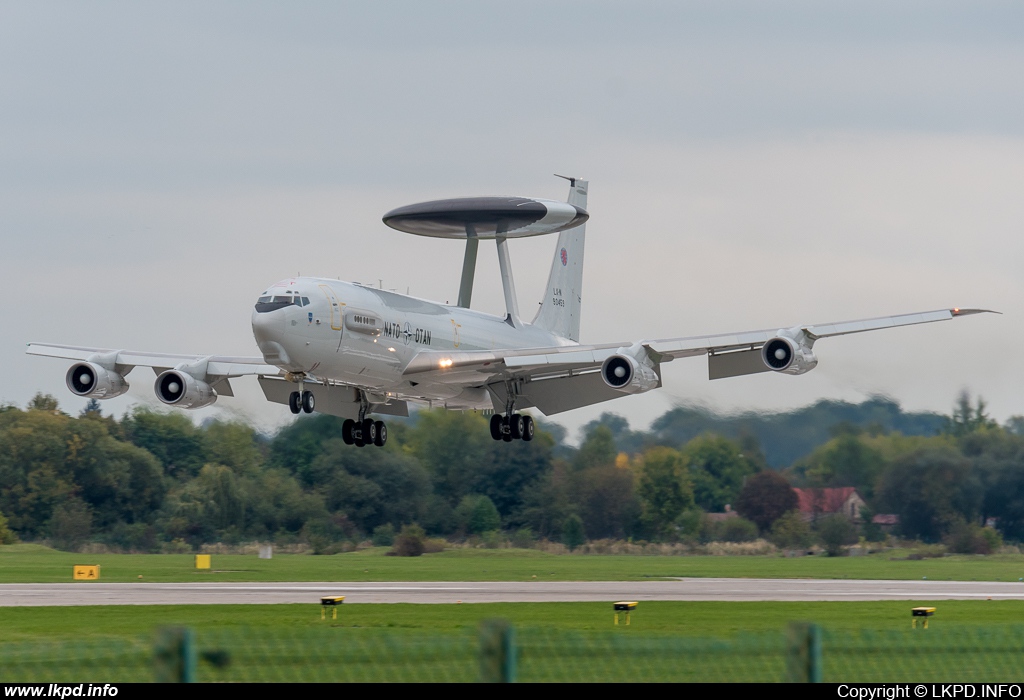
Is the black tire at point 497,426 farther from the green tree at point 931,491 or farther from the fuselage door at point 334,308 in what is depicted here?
the green tree at point 931,491

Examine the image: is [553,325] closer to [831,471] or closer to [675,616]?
[831,471]

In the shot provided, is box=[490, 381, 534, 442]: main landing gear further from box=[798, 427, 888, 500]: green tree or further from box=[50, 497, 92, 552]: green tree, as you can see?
box=[50, 497, 92, 552]: green tree

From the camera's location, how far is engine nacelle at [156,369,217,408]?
46094 mm

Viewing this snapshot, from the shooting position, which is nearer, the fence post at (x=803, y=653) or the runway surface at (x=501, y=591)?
the fence post at (x=803, y=653)

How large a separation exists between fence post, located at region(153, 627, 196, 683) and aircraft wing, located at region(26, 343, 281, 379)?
37.1m

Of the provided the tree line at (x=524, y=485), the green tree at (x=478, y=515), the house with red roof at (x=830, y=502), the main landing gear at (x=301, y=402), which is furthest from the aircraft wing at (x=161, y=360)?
the house with red roof at (x=830, y=502)

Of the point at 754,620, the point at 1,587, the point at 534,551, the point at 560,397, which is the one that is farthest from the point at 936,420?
the point at 1,587

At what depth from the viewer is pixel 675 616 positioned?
101ft

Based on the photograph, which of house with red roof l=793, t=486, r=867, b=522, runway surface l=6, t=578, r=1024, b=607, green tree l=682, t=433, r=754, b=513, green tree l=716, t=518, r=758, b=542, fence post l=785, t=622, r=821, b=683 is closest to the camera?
fence post l=785, t=622, r=821, b=683

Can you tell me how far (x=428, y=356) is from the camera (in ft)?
141

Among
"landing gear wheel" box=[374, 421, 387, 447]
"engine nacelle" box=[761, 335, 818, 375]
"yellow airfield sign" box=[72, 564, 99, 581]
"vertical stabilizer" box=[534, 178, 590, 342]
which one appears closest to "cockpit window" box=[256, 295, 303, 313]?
"landing gear wheel" box=[374, 421, 387, 447]

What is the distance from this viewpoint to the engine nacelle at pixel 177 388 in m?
46.1

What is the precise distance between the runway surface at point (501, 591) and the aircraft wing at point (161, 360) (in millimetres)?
7627
